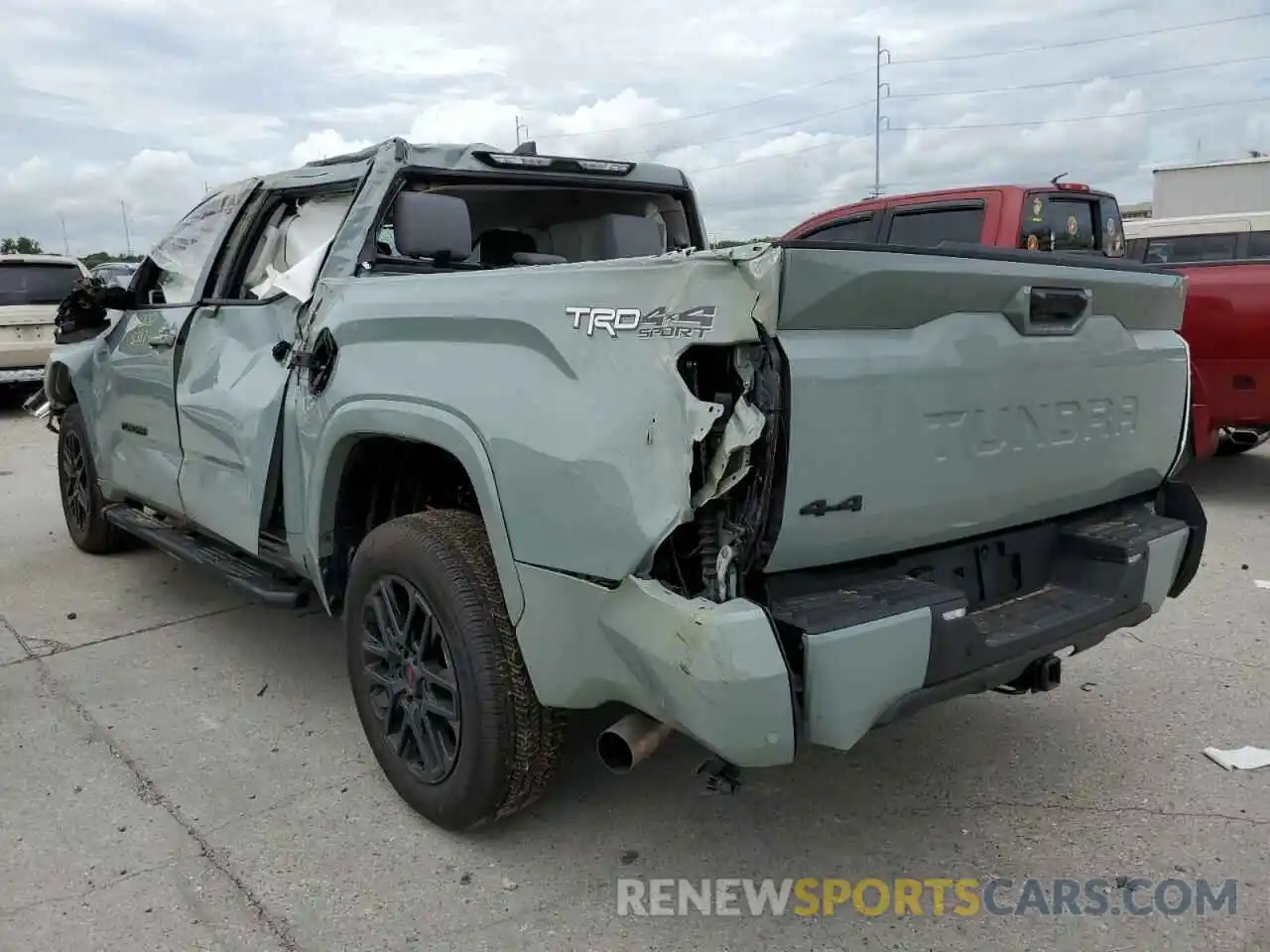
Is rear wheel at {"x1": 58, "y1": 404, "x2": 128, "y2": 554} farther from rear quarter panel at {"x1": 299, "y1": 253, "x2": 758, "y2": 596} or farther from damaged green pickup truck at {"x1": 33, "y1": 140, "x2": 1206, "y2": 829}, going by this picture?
rear quarter panel at {"x1": 299, "y1": 253, "x2": 758, "y2": 596}

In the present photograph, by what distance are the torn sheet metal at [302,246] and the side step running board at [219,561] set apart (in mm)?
1052

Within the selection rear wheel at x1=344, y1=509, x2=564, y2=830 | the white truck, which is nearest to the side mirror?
rear wheel at x1=344, y1=509, x2=564, y2=830

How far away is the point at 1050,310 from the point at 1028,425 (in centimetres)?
31

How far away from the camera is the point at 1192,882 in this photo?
109 inches

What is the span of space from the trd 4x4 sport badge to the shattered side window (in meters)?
2.55

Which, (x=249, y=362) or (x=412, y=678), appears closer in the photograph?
(x=412, y=678)

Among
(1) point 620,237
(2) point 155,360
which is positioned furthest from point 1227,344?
(2) point 155,360

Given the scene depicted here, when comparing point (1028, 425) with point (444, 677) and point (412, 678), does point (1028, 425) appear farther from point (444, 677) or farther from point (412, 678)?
point (412, 678)

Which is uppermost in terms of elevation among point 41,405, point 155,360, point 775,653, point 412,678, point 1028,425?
point 155,360

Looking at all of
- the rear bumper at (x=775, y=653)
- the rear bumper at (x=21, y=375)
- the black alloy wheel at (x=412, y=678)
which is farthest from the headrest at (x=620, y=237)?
the rear bumper at (x=21, y=375)

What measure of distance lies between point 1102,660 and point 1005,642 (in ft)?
6.64

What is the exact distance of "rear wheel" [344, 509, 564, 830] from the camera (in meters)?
2.76

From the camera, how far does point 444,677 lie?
9.58ft

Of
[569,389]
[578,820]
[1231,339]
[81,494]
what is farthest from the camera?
[1231,339]
